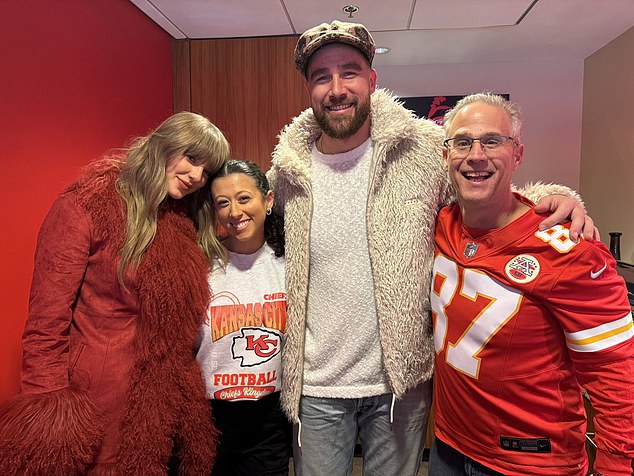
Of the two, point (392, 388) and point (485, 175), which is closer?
point (485, 175)

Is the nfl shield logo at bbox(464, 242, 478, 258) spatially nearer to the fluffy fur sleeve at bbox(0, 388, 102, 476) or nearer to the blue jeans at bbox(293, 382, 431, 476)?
the blue jeans at bbox(293, 382, 431, 476)

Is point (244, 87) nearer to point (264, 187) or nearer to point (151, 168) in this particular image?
point (264, 187)

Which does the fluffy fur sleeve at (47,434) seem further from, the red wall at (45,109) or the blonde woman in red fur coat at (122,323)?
the red wall at (45,109)

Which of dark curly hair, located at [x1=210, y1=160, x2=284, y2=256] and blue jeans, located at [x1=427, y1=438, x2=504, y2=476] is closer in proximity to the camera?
blue jeans, located at [x1=427, y1=438, x2=504, y2=476]

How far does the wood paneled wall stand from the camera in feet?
10.4

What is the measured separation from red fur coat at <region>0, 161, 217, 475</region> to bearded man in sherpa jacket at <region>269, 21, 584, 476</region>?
320 mm

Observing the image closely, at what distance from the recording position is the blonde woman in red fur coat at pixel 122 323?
124 centimetres

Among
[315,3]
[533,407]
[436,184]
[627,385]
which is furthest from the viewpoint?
[315,3]

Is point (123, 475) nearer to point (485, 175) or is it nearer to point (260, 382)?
point (260, 382)

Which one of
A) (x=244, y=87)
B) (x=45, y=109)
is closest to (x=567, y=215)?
(x=45, y=109)

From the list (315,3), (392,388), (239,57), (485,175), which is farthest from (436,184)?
(239,57)

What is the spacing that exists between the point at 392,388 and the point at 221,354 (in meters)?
0.53

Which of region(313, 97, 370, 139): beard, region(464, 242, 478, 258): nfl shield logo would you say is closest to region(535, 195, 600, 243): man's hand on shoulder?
region(464, 242, 478, 258): nfl shield logo

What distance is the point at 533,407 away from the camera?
1.15 meters
